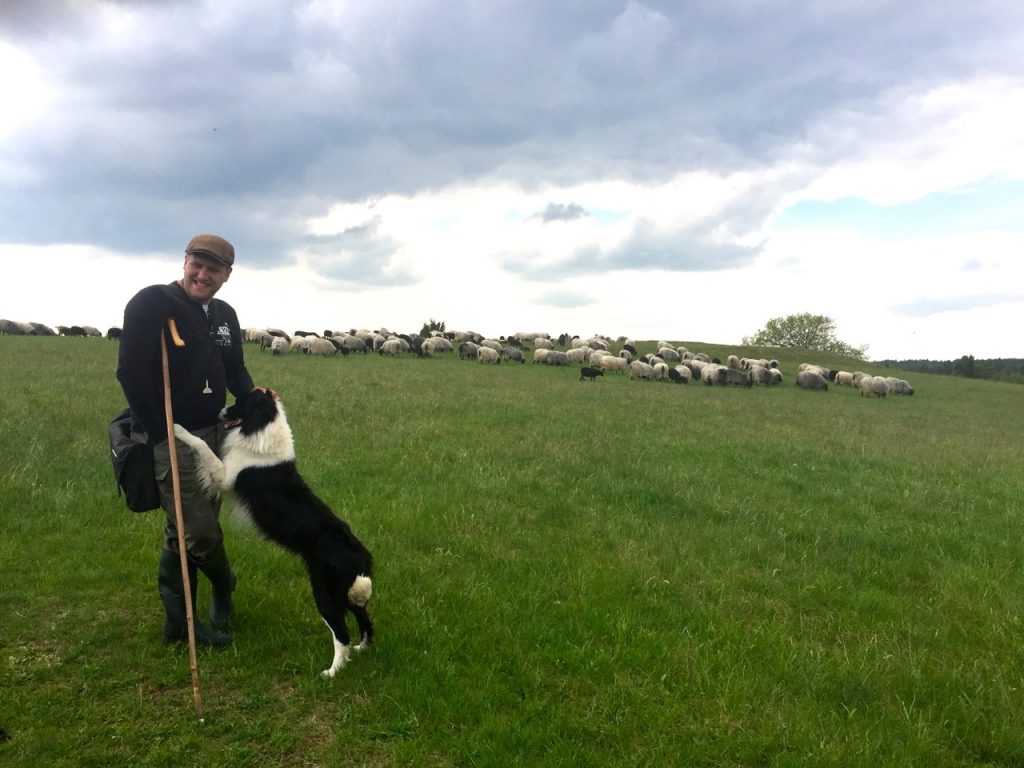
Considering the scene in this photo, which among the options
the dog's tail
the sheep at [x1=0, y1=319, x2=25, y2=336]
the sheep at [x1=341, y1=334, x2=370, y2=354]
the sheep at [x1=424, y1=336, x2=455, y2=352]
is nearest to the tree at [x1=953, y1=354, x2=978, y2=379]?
the sheep at [x1=424, y1=336, x2=455, y2=352]

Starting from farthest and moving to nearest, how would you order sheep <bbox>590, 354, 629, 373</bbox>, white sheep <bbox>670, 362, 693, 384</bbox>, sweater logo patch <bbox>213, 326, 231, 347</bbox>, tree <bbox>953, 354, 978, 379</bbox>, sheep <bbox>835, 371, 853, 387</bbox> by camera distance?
tree <bbox>953, 354, 978, 379</bbox>, sheep <bbox>835, 371, 853, 387</bbox>, sheep <bbox>590, 354, 629, 373</bbox>, white sheep <bbox>670, 362, 693, 384</bbox>, sweater logo patch <bbox>213, 326, 231, 347</bbox>

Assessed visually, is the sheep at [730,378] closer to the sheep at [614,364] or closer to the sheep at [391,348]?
the sheep at [614,364]

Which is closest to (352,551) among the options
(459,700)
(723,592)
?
(459,700)

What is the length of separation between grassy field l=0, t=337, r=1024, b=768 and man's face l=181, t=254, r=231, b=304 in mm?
2890

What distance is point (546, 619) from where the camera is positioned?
18.7ft

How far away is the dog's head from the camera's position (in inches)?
197

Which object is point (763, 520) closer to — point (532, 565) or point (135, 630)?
point (532, 565)

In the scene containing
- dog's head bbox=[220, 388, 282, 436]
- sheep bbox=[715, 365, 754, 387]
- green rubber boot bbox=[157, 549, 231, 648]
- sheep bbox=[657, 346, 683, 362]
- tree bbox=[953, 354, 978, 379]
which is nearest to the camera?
dog's head bbox=[220, 388, 282, 436]

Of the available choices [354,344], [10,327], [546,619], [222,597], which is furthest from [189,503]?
[10,327]

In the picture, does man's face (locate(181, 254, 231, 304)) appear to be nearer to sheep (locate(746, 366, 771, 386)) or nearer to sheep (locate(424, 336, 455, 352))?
sheep (locate(746, 366, 771, 386))

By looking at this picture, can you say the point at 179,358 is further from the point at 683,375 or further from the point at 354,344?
the point at 354,344

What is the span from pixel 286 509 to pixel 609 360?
37.0 m

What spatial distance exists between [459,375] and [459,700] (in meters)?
24.7

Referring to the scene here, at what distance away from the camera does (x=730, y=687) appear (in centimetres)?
477
